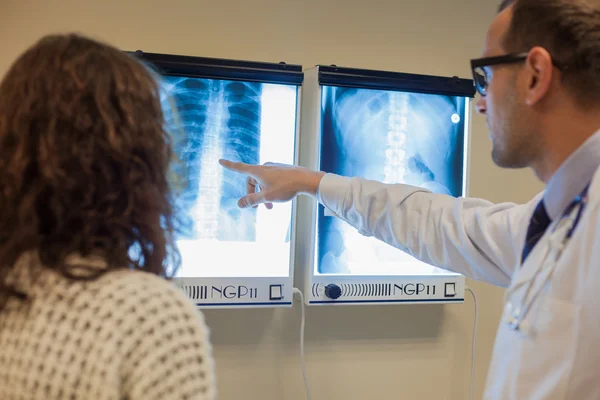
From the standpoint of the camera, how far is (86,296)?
66 centimetres

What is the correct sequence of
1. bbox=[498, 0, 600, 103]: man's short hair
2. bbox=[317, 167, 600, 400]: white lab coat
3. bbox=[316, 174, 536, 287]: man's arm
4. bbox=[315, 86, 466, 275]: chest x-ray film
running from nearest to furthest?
1. bbox=[317, 167, 600, 400]: white lab coat
2. bbox=[498, 0, 600, 103]: man's short hair
3. bbox=[316, 174, 536, 287]: man's arm
4. bbox=[315, 86, 466, 275]: chest x-ray film

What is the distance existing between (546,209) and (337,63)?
1.03 m

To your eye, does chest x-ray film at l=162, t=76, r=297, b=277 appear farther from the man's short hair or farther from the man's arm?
the man's short hair

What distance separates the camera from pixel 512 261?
1279 mm

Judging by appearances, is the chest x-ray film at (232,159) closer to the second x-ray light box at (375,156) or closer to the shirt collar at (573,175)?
the second x-ray light box at (375,156)

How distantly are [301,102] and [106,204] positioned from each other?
1.18m

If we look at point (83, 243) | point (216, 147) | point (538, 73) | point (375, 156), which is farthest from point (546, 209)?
point (216, 147)

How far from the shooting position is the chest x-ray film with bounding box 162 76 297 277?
1628mm

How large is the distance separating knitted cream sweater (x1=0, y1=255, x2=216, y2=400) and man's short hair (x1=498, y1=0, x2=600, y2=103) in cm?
85

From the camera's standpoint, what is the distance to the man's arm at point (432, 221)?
4.36ft

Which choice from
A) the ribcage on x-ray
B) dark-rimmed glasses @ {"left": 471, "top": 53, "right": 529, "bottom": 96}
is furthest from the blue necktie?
the ribcage on x-ray

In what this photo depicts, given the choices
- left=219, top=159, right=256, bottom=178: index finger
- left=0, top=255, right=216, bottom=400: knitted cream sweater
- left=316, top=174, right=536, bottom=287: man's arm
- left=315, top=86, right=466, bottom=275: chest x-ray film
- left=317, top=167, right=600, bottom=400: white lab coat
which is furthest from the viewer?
left=315, top=86, right=466, bottom=275: chest x-ray film

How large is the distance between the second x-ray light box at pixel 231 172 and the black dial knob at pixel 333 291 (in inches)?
4.6

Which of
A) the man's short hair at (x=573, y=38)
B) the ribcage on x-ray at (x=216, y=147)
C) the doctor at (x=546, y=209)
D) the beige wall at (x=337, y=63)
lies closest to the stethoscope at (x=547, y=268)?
the doctor at (x=546, y=209)
